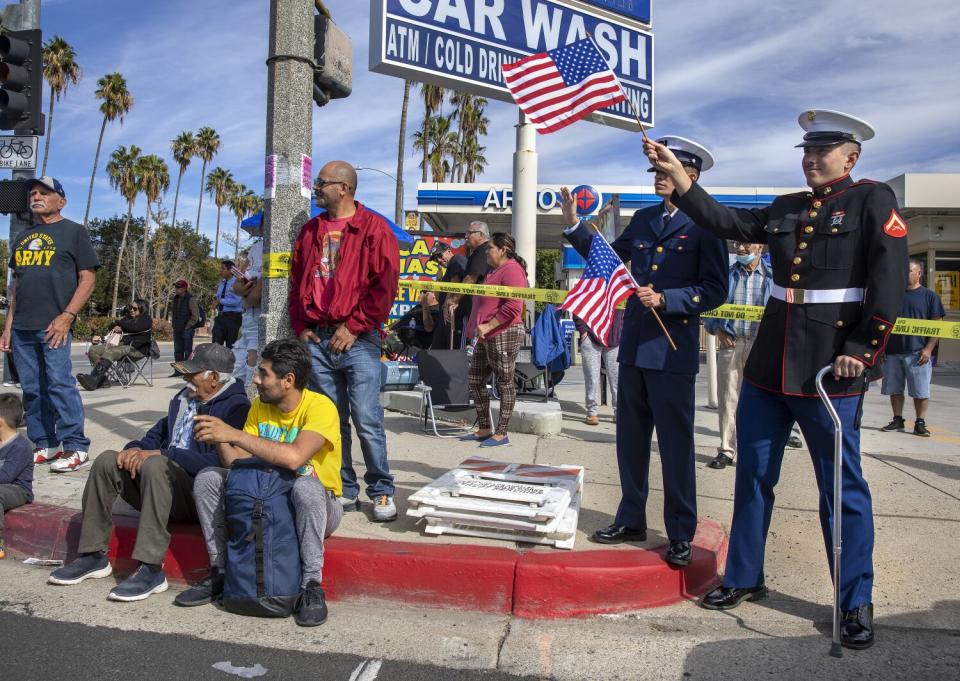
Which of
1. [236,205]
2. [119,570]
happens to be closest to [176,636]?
[119,570]

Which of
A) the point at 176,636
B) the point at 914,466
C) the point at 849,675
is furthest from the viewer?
the point at 914,466

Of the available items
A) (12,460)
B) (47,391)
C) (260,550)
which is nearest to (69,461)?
(47,391)

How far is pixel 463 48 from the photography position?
388 inches

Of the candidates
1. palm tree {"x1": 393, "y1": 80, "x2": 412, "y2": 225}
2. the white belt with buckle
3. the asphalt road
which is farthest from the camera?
palm tree {"x1": 393, "y1": 80, "x2": 412, "y2": 225}

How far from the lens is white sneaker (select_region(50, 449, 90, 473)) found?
17.2 ft

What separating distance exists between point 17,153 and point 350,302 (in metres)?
4.01

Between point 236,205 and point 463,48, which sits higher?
point 236,205

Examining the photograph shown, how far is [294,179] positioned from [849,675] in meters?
3.70

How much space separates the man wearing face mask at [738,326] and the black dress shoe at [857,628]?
3.22m

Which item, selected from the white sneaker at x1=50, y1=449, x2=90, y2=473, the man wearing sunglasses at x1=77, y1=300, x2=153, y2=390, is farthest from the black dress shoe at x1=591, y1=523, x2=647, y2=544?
the man wearing sunglasses at x1=77, y1=300, x2=153, y2=390

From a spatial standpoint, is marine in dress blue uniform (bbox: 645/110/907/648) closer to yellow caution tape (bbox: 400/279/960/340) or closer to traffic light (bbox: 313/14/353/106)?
yellow caution tape (bbox: 400/279/960/340)

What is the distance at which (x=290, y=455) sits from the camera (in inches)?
135

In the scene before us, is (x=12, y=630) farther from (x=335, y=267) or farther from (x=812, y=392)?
(x=812, y=392)

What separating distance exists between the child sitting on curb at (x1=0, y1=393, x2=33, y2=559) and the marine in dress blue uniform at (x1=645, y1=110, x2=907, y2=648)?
12.2ft
